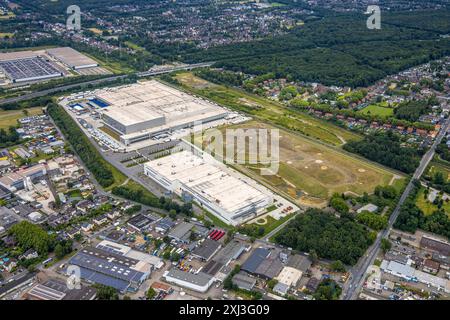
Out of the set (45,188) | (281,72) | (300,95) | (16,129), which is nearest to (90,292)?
(45,188)

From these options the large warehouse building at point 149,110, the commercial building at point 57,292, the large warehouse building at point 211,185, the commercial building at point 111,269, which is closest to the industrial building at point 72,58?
the large warehouse building at point 149,110

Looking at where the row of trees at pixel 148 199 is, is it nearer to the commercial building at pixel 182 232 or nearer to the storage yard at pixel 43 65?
the commercial building at pixel 182 232

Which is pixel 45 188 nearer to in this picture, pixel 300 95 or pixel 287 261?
pixel 287 261

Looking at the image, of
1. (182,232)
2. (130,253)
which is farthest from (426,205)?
(130,253)

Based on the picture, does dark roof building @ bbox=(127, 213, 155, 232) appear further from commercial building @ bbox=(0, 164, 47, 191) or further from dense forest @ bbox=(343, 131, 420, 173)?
dense forest @ bbox=(343, 131, 420, 173)

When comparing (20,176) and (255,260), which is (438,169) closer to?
(255,260)
